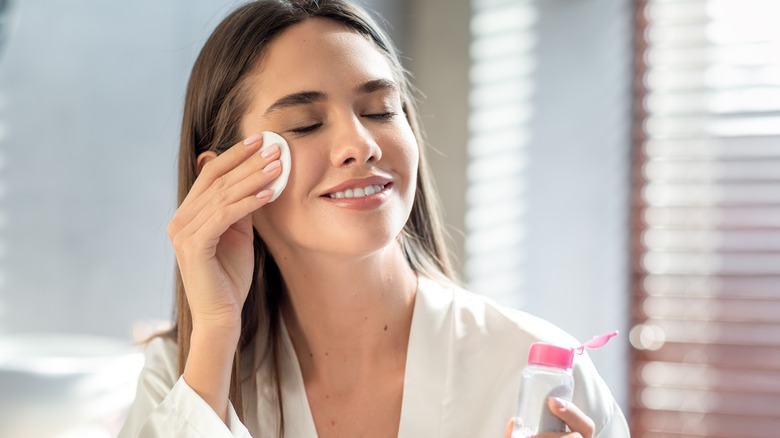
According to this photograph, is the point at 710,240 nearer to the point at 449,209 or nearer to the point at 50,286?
the point at 449,209

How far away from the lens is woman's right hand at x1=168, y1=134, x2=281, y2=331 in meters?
1.26

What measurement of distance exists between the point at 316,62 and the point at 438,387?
0.52 m

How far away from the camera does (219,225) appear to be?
4.20 ft

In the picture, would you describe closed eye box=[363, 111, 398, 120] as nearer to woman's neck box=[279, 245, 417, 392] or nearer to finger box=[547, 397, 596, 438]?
woman's neck box=[279, 245, 417, 392]

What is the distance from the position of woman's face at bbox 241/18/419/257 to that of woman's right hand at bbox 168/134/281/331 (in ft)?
0.17

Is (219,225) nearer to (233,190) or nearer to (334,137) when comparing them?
(233,190)

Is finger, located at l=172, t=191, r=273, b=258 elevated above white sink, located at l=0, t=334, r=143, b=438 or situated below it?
above

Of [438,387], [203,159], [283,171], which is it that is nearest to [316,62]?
[283,171]

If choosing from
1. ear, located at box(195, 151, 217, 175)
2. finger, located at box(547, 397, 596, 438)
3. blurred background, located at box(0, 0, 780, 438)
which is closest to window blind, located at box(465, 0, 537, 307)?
blurred background, located at box(0, 0, 780, 438)

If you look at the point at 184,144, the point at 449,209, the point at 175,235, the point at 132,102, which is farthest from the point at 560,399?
the point at 449,209

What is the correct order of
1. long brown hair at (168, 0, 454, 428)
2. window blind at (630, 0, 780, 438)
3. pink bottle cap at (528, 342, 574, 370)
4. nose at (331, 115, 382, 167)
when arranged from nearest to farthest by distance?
pink bottle cap at (528, 342, 574, 370) < nose at (331, 115, 382, 167) < long brown hair at (168, 0, 454, 428) < window blind at (630, 0, 780, 438)

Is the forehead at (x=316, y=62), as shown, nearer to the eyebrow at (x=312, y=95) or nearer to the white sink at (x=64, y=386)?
the eyebrow at (x=312, y=95)

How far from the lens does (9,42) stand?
1.67 m

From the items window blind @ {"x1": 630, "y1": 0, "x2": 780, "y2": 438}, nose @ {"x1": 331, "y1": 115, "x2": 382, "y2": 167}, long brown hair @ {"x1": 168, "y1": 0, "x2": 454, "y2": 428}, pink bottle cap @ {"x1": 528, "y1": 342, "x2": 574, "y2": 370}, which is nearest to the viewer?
pink bottle cap @ {"x1": 528, "y1": 342, "x2": 574, "y2": 370}
